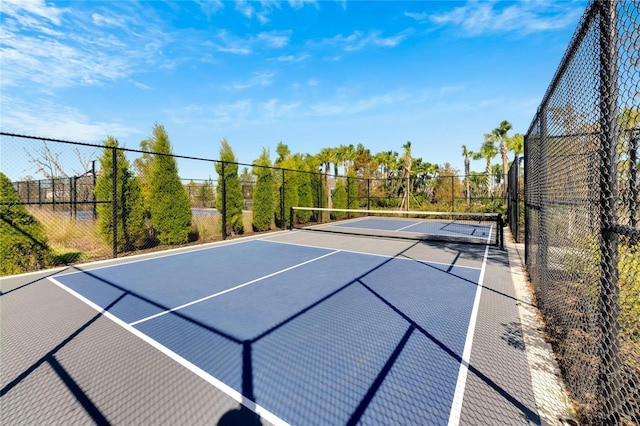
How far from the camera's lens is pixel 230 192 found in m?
11.1

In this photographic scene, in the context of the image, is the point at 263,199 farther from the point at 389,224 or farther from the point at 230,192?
Answer: the point at 389,224

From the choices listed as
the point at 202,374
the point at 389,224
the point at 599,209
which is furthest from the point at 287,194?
the point at 599,209

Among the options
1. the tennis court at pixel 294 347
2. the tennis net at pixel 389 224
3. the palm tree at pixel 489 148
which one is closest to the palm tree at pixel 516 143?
the palm tree at pixel 489 148

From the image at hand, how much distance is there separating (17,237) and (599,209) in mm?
8604

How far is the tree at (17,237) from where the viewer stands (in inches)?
218

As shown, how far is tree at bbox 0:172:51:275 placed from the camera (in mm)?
5531

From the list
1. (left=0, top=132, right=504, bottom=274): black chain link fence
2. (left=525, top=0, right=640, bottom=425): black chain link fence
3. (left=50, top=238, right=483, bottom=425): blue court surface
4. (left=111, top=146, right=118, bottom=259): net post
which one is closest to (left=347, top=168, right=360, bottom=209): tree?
(left=0, top=132, right=504, bottom=274): black chain link fence

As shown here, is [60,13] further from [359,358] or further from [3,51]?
[359,358]

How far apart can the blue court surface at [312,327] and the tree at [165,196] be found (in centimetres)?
245

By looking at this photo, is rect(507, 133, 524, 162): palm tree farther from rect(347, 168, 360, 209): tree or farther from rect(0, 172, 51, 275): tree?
rect(0, 172, 51, 275): tree

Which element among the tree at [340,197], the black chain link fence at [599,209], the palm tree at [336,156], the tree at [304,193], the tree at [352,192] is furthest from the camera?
the palm tree at [336,156]

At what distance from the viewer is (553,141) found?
3.00 meters

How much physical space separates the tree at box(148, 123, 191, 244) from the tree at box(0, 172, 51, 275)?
9.06 feet

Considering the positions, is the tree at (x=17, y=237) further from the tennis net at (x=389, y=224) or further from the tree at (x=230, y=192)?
the tennis net at (x=389, y=224)
